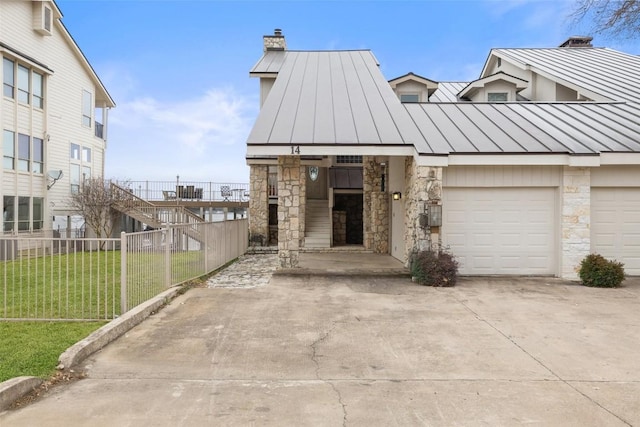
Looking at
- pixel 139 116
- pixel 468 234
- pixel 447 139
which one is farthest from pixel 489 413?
pixel 139 116

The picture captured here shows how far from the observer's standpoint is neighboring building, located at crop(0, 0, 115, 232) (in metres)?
16.5

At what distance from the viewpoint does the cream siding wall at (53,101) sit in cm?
1689

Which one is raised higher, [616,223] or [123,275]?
[616,223]

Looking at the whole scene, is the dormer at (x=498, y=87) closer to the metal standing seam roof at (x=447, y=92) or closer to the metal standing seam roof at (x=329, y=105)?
the metal standing seam roof at (x=447, y=92)

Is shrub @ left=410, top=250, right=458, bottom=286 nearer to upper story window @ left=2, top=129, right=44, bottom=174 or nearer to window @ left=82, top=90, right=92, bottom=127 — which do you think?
upper story window @ left=2, top=129, right=44, bottom=174

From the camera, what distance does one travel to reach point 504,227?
34.7 feet

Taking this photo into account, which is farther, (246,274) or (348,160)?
(348,160)

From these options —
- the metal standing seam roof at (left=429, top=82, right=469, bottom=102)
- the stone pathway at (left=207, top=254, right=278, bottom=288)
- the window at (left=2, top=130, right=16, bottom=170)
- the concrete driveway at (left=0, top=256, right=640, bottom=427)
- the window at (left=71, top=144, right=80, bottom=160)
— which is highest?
the metal standing seam roof at (left=429, top=82, right=469, bottom=102)

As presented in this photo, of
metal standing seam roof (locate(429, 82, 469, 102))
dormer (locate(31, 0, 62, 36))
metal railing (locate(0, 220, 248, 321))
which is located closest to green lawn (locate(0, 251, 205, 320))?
metal railing (locate(0, 220, 248, 321))

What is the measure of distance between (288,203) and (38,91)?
15.0 metres

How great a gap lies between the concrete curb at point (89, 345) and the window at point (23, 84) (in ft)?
49.5

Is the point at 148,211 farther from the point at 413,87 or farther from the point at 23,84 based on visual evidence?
the point at 413,87

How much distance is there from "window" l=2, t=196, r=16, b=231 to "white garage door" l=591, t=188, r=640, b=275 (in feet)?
68.0

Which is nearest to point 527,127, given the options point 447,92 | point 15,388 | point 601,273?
point 601,273
